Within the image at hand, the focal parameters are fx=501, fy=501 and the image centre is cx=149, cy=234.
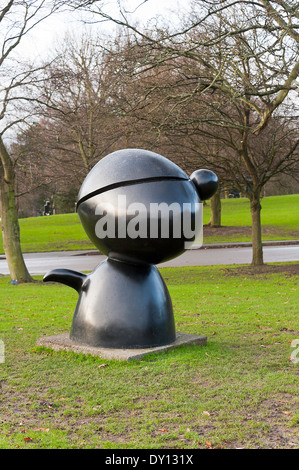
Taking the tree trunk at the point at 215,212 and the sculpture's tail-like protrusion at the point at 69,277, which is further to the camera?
the tree trunk at the point at 215,212

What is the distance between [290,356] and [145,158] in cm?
296

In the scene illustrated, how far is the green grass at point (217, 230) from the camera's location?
32.0 metres

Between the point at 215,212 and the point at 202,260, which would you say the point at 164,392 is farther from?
the point at 215,212

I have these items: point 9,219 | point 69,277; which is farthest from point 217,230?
point 69,277

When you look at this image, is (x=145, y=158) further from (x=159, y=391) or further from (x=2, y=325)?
(x=2, y=325)

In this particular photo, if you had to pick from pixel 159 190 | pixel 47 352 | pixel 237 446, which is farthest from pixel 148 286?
pixel 237 446

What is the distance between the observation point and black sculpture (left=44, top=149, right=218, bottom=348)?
19.0 feet

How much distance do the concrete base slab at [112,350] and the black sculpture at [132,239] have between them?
Answer: 95 millimetres

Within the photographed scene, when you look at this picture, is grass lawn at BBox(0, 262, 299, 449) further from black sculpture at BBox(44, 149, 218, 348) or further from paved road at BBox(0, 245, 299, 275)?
paved road at BBox(0, 245, 299, 275)

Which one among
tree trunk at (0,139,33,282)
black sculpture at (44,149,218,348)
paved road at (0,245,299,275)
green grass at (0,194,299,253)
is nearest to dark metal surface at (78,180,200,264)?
black sculpture at (44,149,218,348)

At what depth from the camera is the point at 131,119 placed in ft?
46.5

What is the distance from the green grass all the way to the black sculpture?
2452 centimetres

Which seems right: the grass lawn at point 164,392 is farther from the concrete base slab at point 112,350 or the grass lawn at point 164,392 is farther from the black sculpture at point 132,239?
the black sculpture at point 132,239

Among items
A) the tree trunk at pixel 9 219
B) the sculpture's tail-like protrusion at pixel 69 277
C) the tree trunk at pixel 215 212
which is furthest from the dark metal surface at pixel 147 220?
the tree trunk at pixel 215 212
